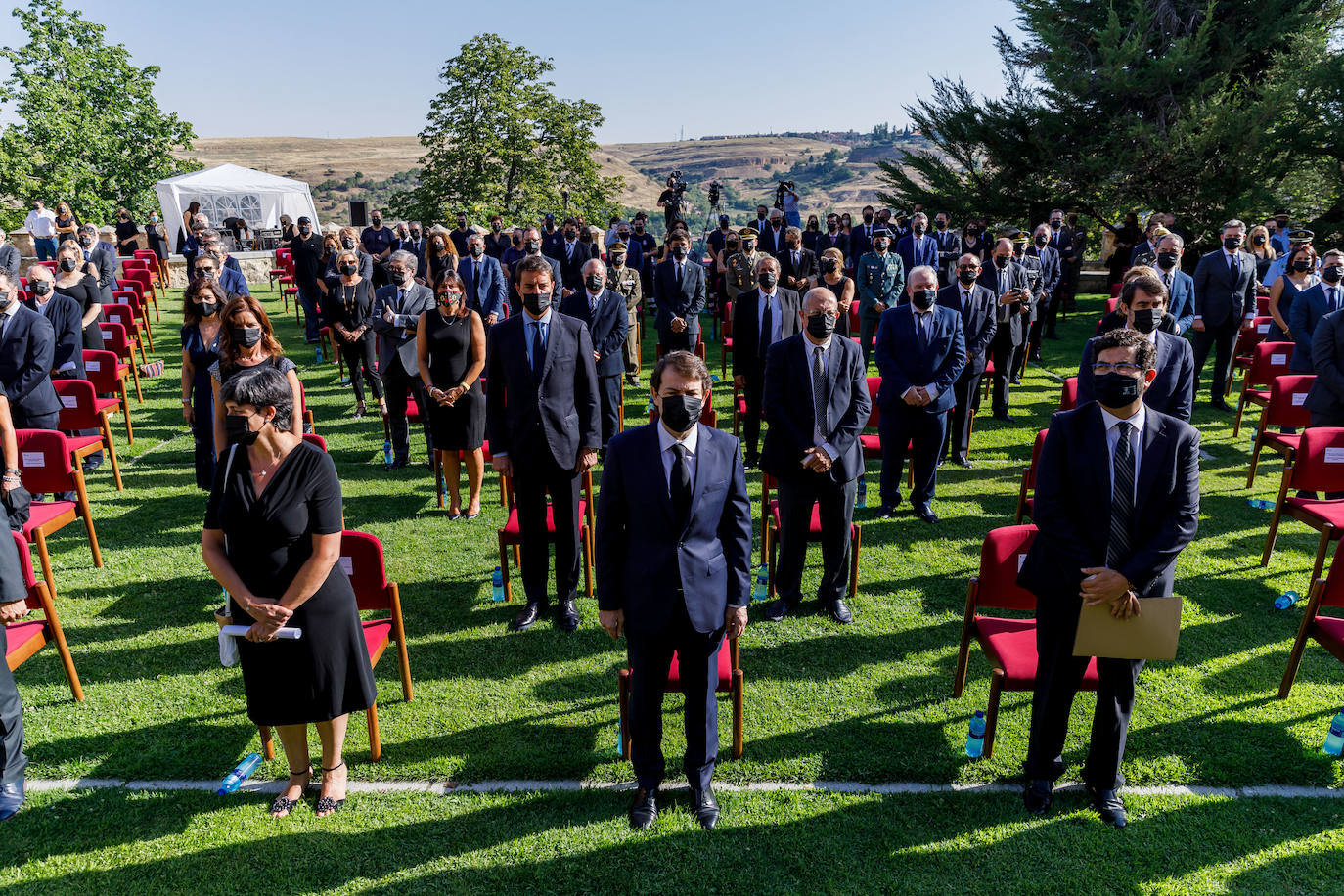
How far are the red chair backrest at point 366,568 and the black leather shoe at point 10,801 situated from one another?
5.40ft

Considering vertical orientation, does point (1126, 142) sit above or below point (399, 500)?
above

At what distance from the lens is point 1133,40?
1823 cm

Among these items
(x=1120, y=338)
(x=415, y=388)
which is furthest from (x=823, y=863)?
(x=415, y=388)

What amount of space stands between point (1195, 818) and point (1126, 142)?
1943 cm

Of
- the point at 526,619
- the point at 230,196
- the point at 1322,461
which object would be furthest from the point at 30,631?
the point at 230,196

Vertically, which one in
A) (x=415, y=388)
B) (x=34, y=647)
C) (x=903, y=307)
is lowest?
(x=34, y=647)

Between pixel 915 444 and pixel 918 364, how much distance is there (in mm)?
733

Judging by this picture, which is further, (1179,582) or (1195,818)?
(1179,582)

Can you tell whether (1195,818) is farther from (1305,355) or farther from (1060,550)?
(1305,355)

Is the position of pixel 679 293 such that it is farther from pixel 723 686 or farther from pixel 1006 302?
pixel 723 686

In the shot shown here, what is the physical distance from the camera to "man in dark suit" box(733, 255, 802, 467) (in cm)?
752

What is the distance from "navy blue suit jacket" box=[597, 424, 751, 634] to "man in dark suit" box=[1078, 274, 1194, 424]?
2.59 meters

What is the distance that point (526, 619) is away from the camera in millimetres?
5277

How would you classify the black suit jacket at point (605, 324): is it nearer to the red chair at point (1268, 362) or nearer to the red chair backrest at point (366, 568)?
the red chair backrest at point (366, 568)
